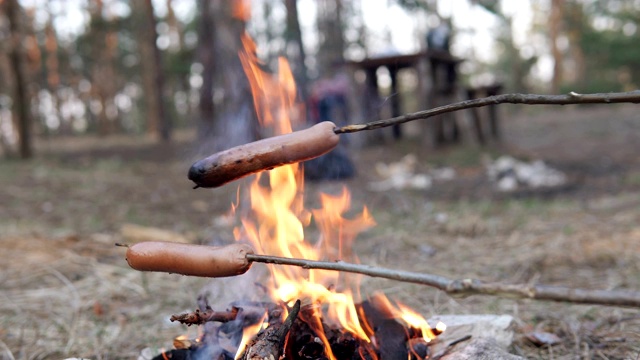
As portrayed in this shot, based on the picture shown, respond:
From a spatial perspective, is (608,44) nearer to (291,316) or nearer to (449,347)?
(449,347)

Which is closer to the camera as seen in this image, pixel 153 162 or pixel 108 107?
pixel 153 162

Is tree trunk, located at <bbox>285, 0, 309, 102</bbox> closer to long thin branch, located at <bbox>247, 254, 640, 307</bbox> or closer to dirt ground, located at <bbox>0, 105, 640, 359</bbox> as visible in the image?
dirt ground, located at <bbox>0, 105, 640, 359</bbox>

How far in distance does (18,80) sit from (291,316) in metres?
13.2

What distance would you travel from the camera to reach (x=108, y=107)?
29.5 meters

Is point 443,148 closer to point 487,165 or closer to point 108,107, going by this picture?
point 487,165

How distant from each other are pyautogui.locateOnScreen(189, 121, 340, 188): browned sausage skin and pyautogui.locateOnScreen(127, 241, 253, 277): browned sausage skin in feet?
0.62

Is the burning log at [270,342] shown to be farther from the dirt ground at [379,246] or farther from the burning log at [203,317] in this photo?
the dirt ground at [379,246]

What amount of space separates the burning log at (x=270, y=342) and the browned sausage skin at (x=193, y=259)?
1.10 feet

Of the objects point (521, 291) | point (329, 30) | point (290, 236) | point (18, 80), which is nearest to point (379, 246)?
point (290, 236)

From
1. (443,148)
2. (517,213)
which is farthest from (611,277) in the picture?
(443,148)

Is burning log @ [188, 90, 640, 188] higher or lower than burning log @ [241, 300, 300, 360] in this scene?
higher

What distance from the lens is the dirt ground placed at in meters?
2.86

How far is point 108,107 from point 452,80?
21341 mm

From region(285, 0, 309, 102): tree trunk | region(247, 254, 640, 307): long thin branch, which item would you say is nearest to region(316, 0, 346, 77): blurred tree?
region(285, 0, 309, 102): tree trunk
